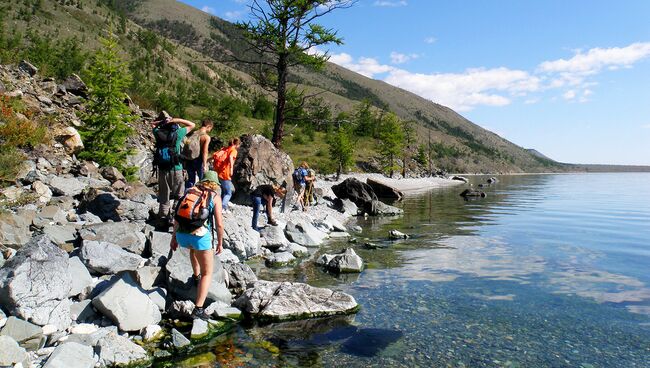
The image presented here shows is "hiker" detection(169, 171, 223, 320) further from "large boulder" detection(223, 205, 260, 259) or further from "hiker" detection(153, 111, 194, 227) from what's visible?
"large boulder" detection(223, 205, 260, 259)

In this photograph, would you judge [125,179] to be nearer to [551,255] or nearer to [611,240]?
[551,255]

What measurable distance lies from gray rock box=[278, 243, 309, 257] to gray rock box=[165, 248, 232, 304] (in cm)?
518

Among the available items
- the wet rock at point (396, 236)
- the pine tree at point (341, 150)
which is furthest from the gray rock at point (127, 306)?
the pine tree at point (341, 150)

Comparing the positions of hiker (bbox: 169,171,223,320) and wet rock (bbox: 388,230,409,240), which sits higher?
hiker (bbox: 169,171,223,320)

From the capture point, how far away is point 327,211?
77.9ft

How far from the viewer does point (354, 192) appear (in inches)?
1158

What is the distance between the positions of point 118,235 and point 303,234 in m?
7.51

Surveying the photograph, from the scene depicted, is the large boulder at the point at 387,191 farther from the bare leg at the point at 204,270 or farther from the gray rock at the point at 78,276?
the gray rock at the point at 78,276

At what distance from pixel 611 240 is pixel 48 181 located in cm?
2309

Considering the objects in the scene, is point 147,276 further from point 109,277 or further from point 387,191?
point 387,191

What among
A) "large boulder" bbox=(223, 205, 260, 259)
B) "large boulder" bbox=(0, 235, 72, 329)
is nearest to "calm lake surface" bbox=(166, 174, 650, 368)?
"large boulder" bbox=(223, 205, 260, 259)

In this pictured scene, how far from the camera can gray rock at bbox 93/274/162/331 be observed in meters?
6.52

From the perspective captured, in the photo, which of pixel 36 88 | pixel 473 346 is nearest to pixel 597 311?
pixel 473 346

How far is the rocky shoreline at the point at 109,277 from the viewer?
19.4 feet
